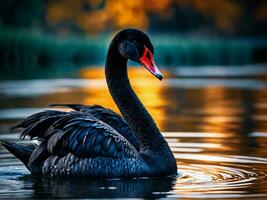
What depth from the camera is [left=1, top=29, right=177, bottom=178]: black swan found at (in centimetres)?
751

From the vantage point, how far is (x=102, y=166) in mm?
7504

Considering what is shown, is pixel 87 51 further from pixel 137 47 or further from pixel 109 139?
pixel 109 139

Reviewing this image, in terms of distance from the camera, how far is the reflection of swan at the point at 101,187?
22.2ft

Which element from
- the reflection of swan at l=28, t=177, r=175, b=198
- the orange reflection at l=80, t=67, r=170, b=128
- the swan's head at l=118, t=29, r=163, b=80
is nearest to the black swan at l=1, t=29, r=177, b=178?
the swan's head at l=118, t=29, r=163, b=80

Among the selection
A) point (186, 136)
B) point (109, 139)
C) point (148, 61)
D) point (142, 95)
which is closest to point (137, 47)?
point (148, 61)

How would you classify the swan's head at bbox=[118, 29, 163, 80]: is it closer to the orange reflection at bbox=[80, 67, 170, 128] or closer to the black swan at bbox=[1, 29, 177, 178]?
the black swan at bbox=[1, 29, 177, 178]

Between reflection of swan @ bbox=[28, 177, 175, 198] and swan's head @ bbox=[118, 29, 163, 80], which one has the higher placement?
swan's head @ bbox=[118, 29, 163, 80]

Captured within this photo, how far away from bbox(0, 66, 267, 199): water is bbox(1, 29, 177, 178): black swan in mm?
111

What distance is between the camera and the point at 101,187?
7.13 meters

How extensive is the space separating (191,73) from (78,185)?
2008 cm

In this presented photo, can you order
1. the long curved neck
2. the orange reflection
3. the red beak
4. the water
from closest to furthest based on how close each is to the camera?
the water
the red beak
the long curved neck
the orange reflection

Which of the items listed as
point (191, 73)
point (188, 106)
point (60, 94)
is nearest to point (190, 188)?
point (188, 106)

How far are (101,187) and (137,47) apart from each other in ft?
4.42

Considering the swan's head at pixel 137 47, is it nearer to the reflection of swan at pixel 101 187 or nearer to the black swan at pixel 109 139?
the black swan at pixel 109 139
